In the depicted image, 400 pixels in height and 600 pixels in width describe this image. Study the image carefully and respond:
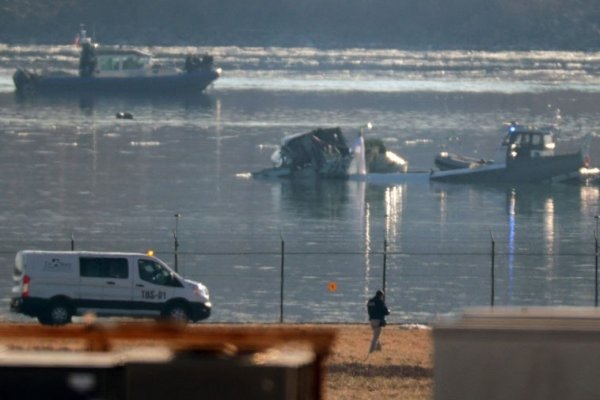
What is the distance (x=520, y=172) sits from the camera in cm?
5219

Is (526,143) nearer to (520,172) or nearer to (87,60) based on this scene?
(520,172)

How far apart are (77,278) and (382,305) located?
4538mm

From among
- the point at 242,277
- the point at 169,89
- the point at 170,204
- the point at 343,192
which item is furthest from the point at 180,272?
the point at 169,89

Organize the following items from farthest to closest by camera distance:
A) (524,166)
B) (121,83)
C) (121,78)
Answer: (121,78)
(121,83)
(524,166)

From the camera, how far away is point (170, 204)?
4188 centimetres

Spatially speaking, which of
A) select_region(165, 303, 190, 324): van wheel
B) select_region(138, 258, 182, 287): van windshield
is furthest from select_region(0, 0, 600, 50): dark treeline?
select_region(138, 258, 182, 287): van windshield

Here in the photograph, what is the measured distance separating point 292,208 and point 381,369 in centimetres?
2655

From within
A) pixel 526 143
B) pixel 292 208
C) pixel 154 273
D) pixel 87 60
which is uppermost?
pixel 87 60

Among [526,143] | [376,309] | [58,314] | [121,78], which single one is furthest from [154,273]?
[121,78]

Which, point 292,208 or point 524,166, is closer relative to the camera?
point 292,208

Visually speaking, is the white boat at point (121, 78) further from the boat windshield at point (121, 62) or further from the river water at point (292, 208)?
the river water at point (292, 208)

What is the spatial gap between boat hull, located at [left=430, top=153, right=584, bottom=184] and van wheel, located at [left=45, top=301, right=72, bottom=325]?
32.3 meters

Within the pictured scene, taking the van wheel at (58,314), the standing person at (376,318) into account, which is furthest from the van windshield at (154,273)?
the standing person at (376,318)

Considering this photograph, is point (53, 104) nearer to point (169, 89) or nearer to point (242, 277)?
point (169, 89)
